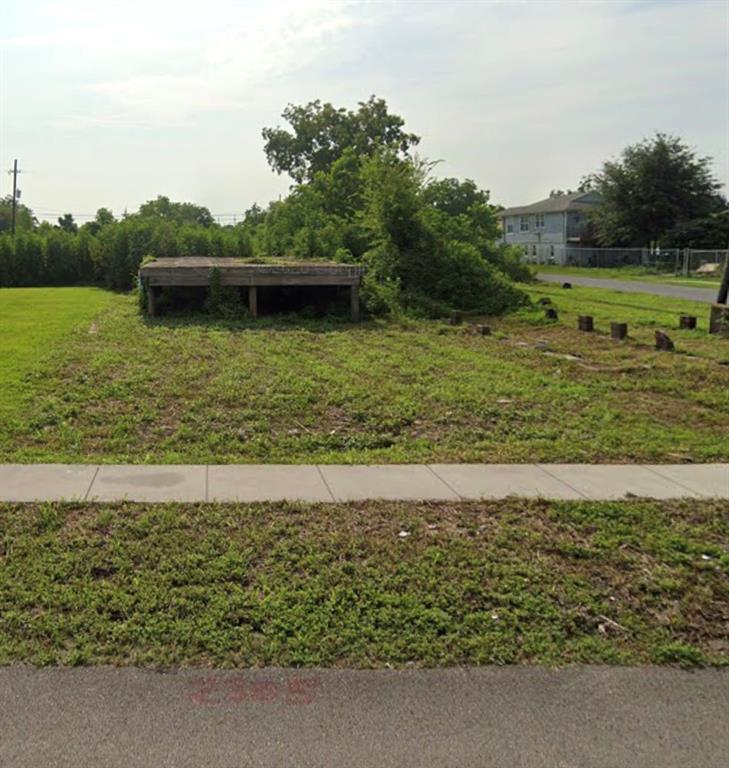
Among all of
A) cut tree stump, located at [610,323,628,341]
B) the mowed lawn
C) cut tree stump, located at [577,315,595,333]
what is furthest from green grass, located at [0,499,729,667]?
cut tree stump, located at [577,315,595,333]

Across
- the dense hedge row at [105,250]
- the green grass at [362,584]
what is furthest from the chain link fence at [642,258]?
the green grass at [362,584]

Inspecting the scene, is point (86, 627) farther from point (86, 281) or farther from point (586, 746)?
point (86, 281)

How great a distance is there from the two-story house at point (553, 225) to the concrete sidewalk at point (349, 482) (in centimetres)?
6163

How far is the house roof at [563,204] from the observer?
68.6m

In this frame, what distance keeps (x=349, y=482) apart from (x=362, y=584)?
1760 mm

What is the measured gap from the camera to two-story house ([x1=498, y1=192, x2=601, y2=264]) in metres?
68.4

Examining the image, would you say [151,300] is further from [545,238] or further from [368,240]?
[545,238]

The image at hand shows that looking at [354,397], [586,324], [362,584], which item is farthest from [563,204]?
[362,584]

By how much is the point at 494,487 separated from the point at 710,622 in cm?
209

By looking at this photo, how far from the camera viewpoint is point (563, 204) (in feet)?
230

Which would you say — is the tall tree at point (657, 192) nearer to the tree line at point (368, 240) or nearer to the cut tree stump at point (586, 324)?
the tree line at point (368, 240)

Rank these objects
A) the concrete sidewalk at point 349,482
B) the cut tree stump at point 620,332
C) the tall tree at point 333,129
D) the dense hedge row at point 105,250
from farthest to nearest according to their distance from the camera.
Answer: the tall tree at point 333,129 → the dense hedge row at point 105,250 → the cut tree stump at point 620,332 → the concrete sidewalk at point 349,482

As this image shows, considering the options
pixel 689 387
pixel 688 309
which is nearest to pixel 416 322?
pixel 689 387

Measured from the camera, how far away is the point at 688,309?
68.4ft
